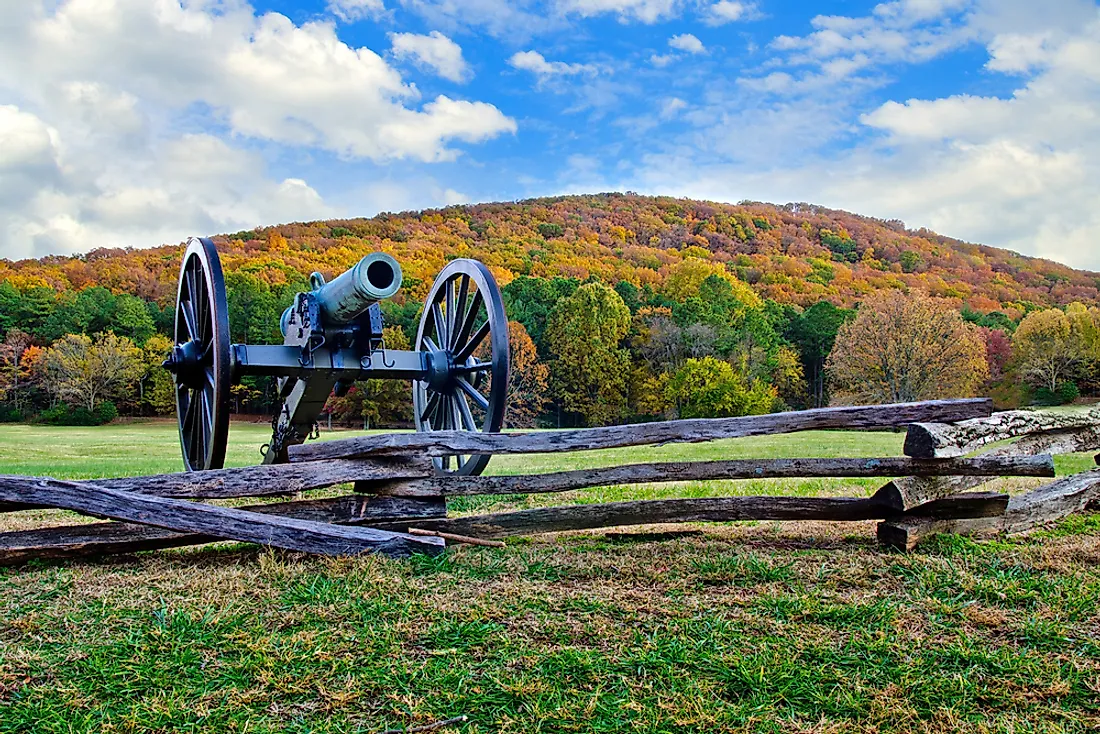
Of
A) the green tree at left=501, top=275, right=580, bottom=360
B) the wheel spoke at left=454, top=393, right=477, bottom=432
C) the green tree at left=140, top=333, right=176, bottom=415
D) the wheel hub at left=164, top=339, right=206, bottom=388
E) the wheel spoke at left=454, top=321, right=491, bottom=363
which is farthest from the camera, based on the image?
the green tree at left=501, top=275, right=580, bottom=360

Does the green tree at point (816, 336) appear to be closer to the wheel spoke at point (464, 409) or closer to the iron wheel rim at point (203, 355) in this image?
the wheel spoke at point (464, 409)

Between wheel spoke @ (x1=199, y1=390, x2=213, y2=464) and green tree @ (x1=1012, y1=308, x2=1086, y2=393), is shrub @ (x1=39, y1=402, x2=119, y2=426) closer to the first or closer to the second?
wheel spoke @ (x1=199, y1=390, x2=213, y2=464)

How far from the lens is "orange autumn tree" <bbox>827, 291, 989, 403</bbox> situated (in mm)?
32719

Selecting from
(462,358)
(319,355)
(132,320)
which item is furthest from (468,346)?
(132,320)

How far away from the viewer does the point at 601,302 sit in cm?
4012

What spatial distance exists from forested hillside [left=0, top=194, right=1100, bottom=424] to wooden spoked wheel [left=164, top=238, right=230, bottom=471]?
606 inches

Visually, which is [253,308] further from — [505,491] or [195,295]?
[505,491]

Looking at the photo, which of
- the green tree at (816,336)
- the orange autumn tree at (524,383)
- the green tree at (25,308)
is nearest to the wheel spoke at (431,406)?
the orange autumn tree at (524,383)

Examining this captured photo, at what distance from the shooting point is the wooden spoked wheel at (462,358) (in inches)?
290

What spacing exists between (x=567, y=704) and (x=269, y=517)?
2.55 meters

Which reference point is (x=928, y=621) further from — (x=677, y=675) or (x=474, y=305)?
(x=474, y=305)

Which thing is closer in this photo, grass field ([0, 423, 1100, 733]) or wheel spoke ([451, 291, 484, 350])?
grass field ([0, 423, 1100, 733])

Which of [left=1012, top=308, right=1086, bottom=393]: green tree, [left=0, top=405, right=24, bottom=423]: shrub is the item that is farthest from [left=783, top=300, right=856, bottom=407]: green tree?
[left=0, top=405, right=24, bottom=423]: shrub

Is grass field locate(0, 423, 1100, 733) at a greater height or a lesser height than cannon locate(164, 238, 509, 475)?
lesser
